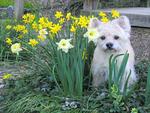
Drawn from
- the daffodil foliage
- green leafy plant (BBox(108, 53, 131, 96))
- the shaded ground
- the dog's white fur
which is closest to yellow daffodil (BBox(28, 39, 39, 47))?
the daffodil foliage

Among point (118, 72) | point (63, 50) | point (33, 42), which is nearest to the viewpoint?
point (63, 50)

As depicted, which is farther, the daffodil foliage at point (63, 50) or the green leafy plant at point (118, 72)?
the daffodil foliage at point (63, 50)

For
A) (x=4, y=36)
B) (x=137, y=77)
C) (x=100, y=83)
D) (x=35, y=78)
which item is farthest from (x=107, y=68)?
(x=4, y=36)

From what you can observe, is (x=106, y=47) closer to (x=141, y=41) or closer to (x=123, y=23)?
(x=123, y=23)

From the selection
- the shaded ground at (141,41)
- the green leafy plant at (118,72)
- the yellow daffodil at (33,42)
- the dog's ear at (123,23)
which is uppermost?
the dog's ear at (123,23)

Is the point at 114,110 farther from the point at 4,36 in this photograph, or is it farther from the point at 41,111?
the point at 4,36

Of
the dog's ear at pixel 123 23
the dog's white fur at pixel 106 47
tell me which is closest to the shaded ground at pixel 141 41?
the dog's white fur at pixel 106 47

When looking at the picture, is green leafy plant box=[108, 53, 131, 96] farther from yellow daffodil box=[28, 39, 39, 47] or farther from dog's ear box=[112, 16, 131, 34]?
yellow daffodil box=[28, 39, 39, 47]

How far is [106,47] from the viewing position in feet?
13.1

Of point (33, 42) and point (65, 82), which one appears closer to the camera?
point (65, 82)

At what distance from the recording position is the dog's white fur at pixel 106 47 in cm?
403

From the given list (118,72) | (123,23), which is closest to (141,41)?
(123,23)

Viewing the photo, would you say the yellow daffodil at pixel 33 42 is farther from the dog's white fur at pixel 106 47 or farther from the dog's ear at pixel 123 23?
the dog's ear at pixel 123 23

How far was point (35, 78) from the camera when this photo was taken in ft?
15.3
